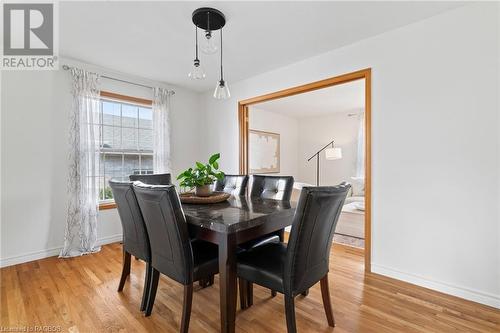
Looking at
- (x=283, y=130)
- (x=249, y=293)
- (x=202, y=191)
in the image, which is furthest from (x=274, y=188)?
(x=283, y=130)

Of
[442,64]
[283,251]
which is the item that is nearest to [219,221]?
[283,251]

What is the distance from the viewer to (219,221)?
1.45 metres

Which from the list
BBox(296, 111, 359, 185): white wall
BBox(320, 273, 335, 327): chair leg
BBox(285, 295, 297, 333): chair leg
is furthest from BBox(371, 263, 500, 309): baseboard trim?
BBox(296, 111, 359, 185): white wall

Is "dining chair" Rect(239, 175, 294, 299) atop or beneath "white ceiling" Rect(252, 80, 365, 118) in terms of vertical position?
beneath

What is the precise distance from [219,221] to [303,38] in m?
2.10

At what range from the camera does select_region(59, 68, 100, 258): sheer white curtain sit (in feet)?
9.77

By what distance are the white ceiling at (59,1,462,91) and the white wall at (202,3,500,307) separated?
244 millimetres

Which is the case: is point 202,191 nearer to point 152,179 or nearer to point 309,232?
point 152,179

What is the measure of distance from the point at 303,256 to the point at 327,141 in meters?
5.37

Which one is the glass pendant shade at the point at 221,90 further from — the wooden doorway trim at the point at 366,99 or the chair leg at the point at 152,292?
the chair leg at the point at 152,292

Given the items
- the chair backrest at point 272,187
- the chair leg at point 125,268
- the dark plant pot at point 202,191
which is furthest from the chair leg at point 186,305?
the chair backrest at point 272,187

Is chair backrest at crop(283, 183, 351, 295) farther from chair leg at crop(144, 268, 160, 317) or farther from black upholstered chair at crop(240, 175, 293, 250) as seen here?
chair leg at crop(144, 268, 160, 317)

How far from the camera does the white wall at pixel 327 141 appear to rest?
5.94 m

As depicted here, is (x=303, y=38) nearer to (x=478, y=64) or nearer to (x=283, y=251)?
(x=478, y=64)
